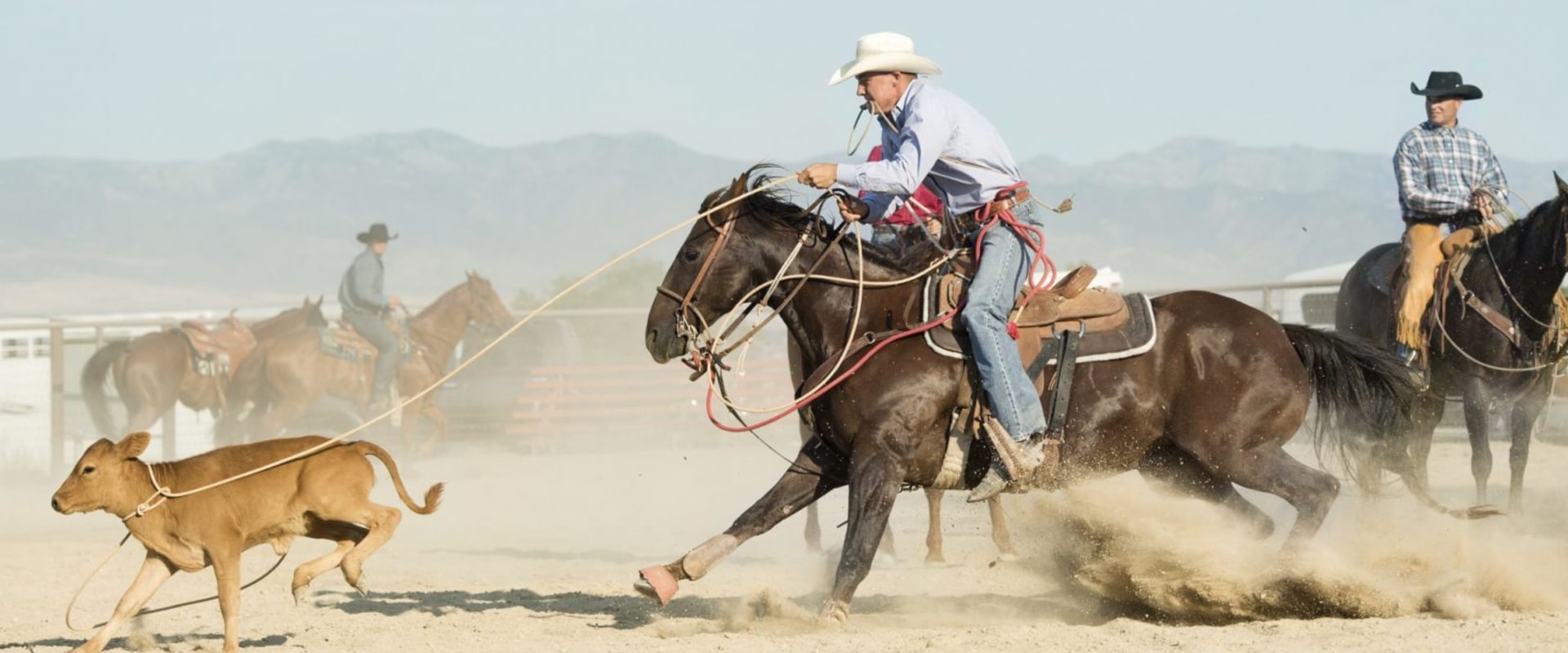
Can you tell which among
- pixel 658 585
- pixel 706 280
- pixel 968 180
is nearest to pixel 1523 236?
pixel 968 180

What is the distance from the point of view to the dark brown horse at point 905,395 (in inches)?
260

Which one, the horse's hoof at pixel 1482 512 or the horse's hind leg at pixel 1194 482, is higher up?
the horse's hind leg at pixel 1194 482

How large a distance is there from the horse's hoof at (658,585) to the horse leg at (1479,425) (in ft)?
16.5

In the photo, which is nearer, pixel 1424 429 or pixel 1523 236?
Answer: pixel 1523 236

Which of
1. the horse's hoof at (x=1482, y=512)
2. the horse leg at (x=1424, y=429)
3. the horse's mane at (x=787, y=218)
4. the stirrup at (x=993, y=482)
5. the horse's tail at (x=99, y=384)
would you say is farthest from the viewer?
the horse's tail at (x=99, y=384)

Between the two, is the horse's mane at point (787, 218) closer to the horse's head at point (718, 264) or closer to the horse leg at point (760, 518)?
the horse's head at point (718, 264)

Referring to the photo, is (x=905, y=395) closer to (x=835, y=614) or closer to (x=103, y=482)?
(x=835, y=614)

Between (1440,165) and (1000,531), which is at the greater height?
(1440,165)

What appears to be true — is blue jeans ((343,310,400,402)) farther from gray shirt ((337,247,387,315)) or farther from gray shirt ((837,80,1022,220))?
gray shirt ((837,80,1022,220))

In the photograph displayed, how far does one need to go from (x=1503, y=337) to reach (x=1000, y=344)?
4.12m

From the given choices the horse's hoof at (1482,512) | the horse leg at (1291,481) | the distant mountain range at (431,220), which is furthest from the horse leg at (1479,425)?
the distant mountain range at (431,220)

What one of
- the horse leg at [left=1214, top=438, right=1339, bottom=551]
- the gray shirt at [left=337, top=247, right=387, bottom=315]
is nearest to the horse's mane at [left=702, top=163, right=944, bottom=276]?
the horse leg at [left=1214, top=438, right=1339, bottom=551]

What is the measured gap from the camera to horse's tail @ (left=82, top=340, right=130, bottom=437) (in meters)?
17.9

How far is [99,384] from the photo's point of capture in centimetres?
1800
